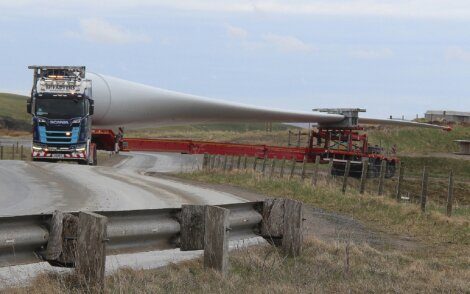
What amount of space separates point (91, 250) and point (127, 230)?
0.73m

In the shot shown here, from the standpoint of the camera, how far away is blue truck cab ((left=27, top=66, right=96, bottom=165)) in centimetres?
3044

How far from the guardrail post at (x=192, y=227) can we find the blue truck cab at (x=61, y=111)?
23254mm

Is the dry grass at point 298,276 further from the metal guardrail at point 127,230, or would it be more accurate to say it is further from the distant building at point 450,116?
the distant building at point 450,116

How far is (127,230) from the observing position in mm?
7250

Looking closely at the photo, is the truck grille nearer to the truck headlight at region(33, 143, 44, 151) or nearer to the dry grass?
the truck headlight at region(33, 143, 44, 151)

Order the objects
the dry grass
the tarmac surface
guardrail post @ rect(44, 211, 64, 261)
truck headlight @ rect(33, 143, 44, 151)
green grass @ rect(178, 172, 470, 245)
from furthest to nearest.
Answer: truck headlight @ rect(33, 143, 44, 151) → green grass @ rect(178, 172, 470, 245) → the tarmac surface → the dry grass → guardrail post @ rect(44, 211, 64, 261)

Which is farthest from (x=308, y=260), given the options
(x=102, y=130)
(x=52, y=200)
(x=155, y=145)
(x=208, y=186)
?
(x=155, y=145)

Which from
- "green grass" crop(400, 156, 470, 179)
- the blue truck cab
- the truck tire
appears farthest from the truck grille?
"green grass" crop(400, 156, 470, 179)

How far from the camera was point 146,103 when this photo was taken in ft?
101

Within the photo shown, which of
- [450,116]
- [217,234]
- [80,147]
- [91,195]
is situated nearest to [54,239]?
[217,234]

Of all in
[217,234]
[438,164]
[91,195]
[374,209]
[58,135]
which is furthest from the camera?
[438,164]

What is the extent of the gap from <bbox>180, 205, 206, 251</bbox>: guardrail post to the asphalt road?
301 inches

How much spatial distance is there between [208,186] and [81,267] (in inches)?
774

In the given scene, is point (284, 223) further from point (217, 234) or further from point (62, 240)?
point (62, 240)
